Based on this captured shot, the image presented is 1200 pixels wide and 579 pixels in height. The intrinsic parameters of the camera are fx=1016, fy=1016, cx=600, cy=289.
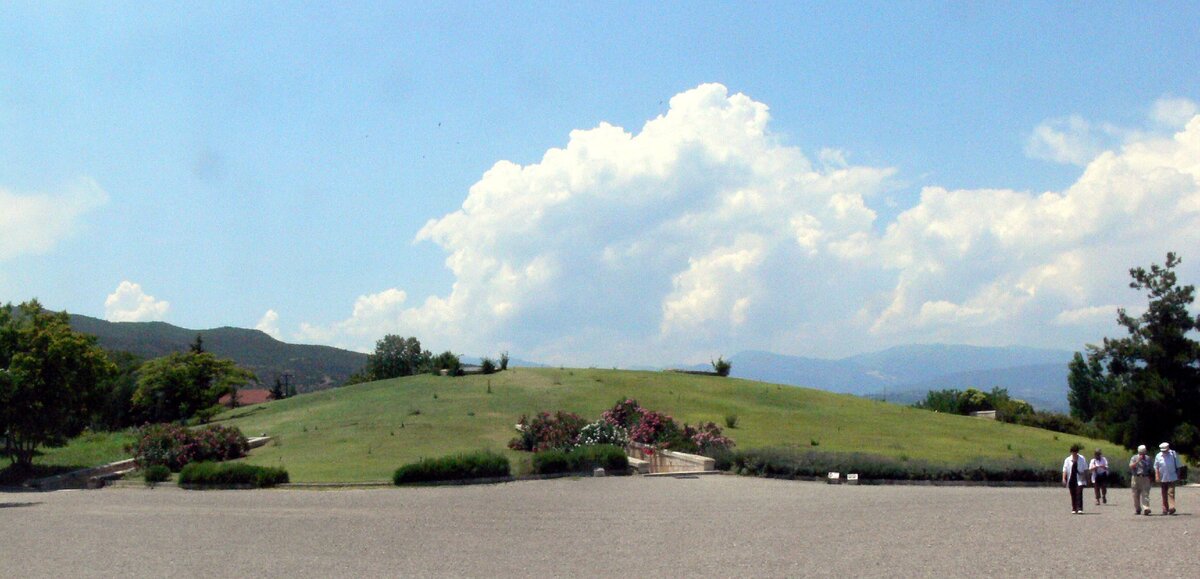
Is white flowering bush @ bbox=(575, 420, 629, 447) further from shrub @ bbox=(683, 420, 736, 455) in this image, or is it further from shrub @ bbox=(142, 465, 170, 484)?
shrub @ bbox=(142, 465, 170, 484)

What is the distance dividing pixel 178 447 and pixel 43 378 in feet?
16.2

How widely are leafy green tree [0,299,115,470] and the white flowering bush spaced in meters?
17.3

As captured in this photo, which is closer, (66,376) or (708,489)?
(708,489)

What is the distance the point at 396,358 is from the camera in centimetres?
12300

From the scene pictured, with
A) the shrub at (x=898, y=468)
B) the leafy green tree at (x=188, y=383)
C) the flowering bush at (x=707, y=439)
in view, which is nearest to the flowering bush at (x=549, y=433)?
the flowering bush at (x=707, y=439)

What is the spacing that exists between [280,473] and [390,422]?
12547mm

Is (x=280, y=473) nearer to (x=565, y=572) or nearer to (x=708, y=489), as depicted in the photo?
(x=708, y=489)

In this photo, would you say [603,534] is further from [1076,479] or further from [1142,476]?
[1142,476]

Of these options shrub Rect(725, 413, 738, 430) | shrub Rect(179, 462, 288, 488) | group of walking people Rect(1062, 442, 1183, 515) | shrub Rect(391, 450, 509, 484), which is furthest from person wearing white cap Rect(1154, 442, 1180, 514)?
shrub Rect(725, 413, 738, 430)

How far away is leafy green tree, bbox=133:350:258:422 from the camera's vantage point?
59281 mm

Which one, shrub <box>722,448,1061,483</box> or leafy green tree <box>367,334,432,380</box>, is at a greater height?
leafy green tree <box>367,334,432,380</box>

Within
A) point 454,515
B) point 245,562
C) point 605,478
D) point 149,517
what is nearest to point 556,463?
point 605,478

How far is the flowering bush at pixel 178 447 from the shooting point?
35.0 m

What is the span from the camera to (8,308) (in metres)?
34.5
